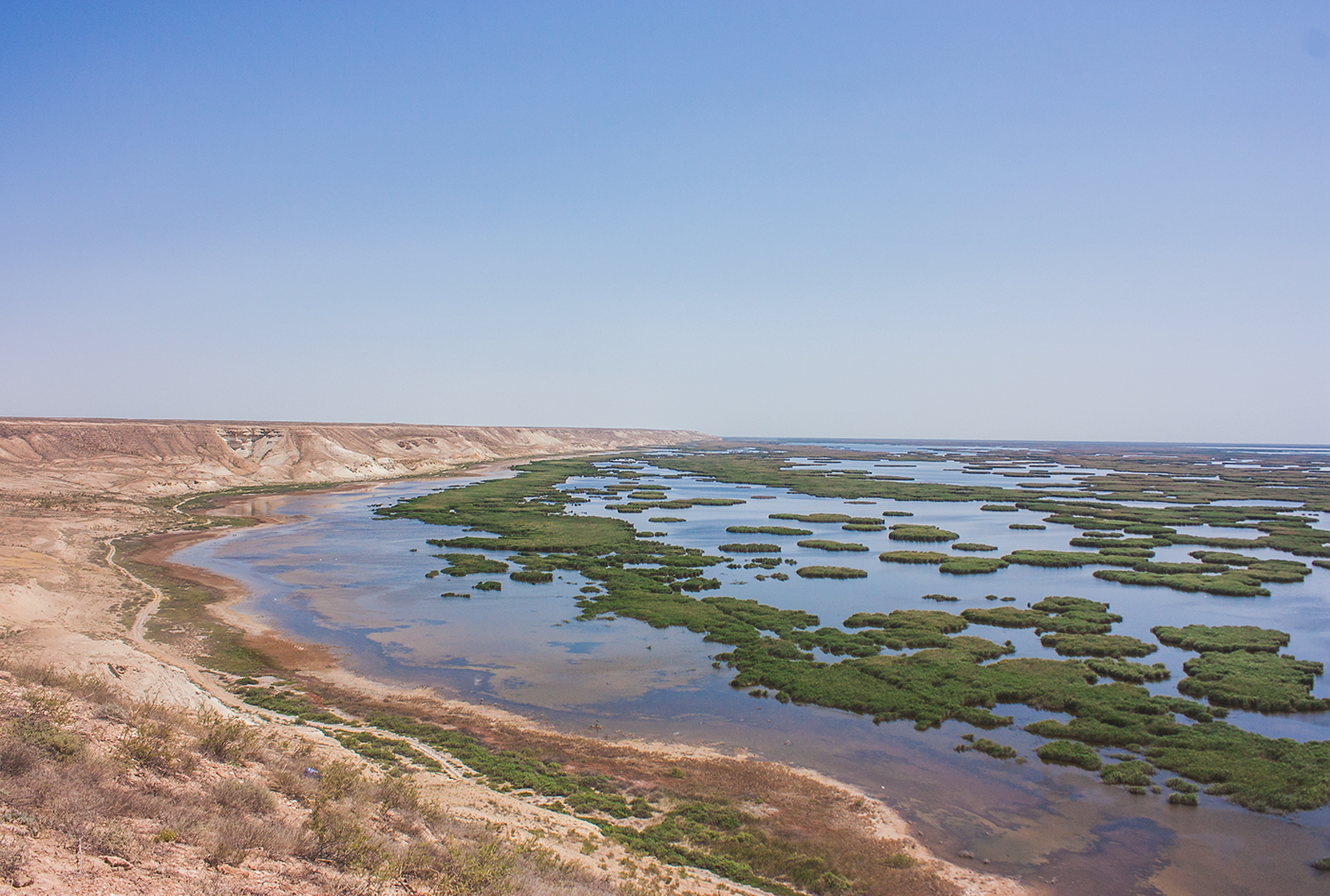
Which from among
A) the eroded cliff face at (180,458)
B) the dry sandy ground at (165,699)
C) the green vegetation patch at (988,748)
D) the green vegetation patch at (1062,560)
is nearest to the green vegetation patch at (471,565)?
the dry sandy ground at (165,699)

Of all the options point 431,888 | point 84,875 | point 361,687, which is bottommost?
point 361,687

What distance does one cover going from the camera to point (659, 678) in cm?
2483

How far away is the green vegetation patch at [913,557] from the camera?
46.6 m

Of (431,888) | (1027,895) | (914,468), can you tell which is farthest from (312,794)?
(914,468)

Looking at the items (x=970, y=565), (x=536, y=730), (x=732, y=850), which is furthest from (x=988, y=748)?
(x=970, y=565)

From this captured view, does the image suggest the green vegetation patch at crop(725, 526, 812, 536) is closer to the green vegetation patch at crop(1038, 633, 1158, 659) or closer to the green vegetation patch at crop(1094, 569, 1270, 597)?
the green vegetation patch at crop(1094, 569, 1270, 597)

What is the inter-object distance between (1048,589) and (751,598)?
1756 cm

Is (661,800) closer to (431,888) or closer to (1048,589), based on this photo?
(431,888)

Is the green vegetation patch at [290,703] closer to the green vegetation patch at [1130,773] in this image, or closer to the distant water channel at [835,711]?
the distant water channel at [835,711]

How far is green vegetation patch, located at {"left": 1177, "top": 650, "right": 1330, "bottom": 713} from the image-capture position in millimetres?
22125

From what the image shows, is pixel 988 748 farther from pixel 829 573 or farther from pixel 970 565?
pixel 970 565

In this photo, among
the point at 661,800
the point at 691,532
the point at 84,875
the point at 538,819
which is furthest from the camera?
the point at 691,532

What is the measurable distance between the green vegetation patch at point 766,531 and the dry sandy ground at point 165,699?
38.5 m

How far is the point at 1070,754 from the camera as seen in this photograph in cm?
1872
